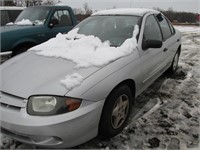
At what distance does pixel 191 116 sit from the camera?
3.75 m

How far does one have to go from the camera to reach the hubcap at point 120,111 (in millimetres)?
3043

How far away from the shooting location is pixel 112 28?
3.96m

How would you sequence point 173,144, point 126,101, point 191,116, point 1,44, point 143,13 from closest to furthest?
point 173,144 → point 126,101 → point 191,116 → point 143,13 → point 1,44

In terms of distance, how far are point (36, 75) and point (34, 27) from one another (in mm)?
3813

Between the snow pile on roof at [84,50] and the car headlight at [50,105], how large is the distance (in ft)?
0.53

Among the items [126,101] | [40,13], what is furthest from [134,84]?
[40,13]

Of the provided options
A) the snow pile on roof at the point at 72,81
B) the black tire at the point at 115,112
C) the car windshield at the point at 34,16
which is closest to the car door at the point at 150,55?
the black tire at the point at 115,112

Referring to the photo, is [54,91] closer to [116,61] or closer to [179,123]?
[116,61]

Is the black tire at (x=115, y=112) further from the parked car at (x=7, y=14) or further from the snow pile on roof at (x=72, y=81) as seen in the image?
the parked car at (x=7, y=14)

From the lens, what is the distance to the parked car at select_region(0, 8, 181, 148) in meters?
2.49

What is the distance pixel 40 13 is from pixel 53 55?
13.1 ft

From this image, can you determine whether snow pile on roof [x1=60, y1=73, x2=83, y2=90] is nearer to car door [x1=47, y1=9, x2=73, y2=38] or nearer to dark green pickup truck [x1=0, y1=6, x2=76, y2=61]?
dark green pickup truck [x1=0, y1=6, x2=76, y2=61]

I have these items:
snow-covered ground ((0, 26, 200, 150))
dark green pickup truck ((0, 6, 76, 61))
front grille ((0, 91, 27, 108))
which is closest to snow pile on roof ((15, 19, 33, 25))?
dark green pickup truck ((0, 6, 76, 61))

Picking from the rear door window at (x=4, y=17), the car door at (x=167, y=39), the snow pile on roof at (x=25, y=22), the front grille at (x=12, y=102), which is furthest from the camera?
the rear door window at (x=4, y=17)
